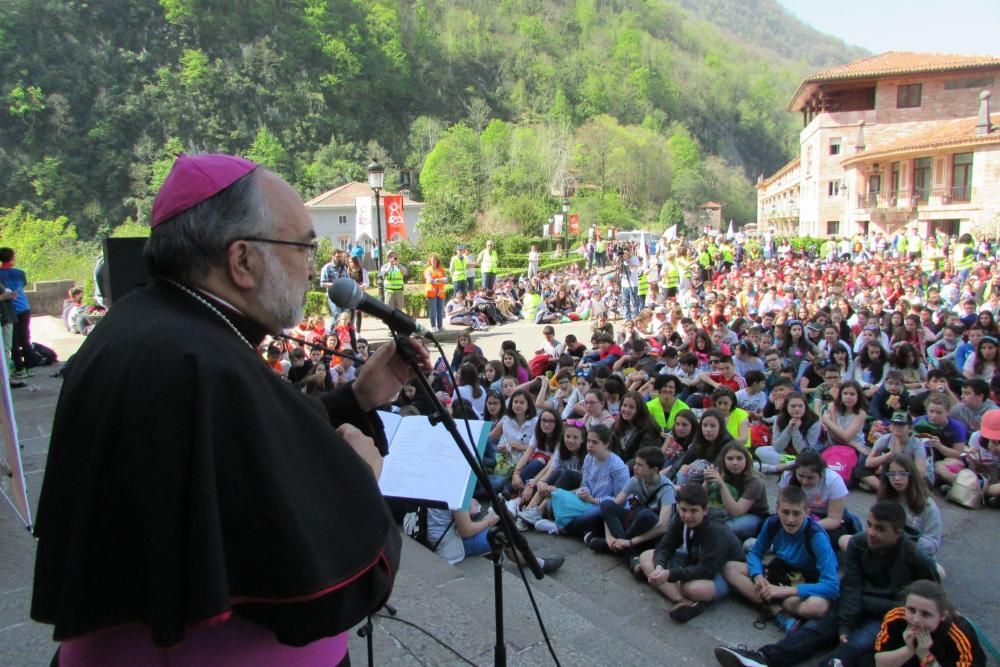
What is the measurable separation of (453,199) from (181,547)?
5018 cm

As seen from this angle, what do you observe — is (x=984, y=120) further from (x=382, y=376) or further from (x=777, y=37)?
(x=777, y=37)

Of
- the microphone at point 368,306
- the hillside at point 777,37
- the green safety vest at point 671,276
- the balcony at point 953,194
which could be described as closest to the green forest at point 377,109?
the balcony at point 953,194

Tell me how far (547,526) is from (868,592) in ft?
7.45

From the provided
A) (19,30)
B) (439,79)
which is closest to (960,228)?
(439,79)

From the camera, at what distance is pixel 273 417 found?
103 cm

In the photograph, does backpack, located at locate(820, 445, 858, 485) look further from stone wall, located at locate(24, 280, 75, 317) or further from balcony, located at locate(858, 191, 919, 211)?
balcony, located at locate(858, 191, 919, 211)

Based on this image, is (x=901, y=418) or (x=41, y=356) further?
(x=41, y=356)

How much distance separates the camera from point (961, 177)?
31453 millimetres

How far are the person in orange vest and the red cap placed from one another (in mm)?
12144

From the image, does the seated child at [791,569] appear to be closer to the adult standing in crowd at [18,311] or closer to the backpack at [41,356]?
the adult standing in crowd at [18,311]

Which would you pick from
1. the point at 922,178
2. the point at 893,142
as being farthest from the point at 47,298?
the point at 893,142

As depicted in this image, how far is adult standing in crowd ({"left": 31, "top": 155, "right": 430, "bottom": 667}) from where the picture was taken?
985 millimetres

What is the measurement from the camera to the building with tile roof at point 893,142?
3206 centimetres

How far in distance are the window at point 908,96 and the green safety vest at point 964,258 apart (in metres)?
27.7
